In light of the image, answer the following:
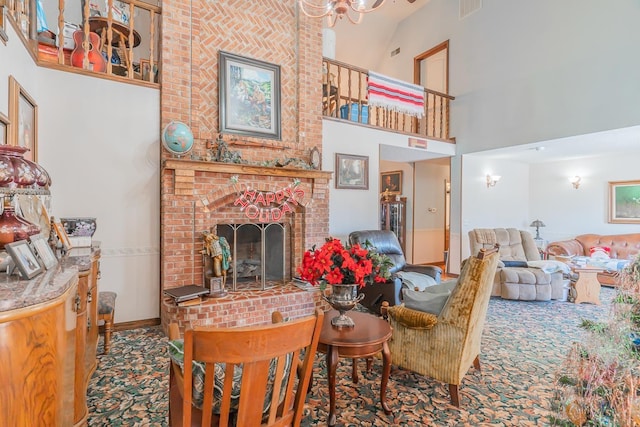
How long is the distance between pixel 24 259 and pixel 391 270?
384 centimetres

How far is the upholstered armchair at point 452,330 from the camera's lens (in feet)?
7.00

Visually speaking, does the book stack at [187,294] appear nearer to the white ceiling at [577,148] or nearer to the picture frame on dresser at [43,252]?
the picture frame on dresser at [43,252]

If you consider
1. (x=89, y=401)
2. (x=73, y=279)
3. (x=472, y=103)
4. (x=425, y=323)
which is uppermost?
(x=472, y=103)

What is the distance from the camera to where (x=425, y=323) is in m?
2.28

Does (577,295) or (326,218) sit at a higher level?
(326,218)

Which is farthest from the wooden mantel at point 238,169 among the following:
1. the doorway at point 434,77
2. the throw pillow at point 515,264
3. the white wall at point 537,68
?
the white wall at point 537,68

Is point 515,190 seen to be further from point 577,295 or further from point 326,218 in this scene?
point 326,218

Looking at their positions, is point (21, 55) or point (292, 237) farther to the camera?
point (292, 237)

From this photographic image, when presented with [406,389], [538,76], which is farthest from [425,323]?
[538,76]

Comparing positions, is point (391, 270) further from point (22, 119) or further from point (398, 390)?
point (22, 119)

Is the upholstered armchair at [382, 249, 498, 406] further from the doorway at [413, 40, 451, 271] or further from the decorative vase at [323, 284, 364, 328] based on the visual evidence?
the doorway at [413, 40, 451, 271]

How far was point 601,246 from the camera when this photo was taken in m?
6.11

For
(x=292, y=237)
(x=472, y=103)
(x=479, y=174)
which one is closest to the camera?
(x=292, y=237)

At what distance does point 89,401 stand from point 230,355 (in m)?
1.95
